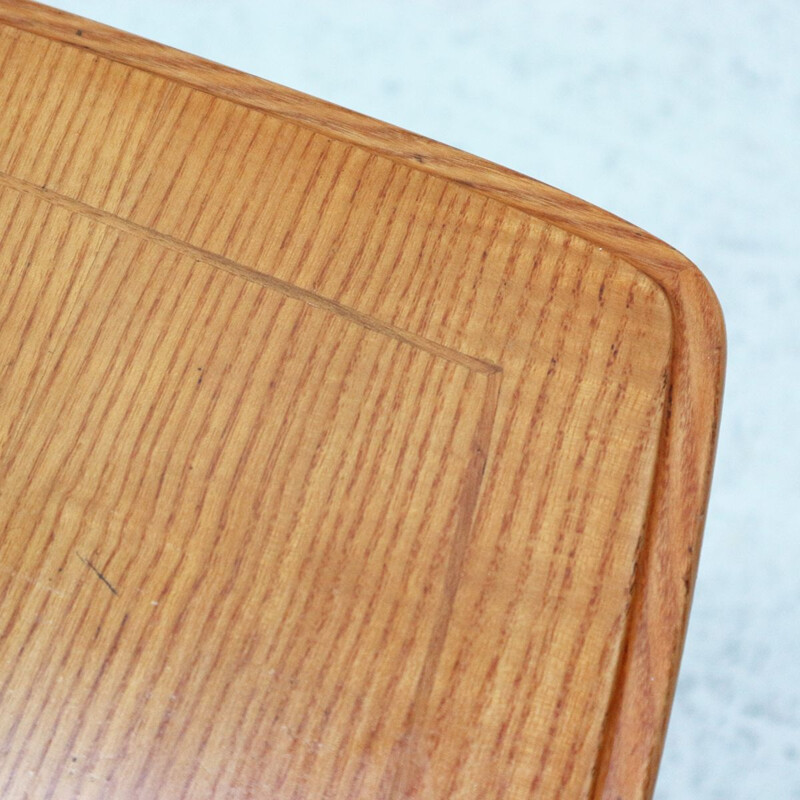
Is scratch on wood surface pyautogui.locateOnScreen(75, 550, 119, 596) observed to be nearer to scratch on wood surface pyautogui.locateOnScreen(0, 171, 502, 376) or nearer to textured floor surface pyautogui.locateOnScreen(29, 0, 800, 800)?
scratch on wood surface pyautogui.locateOnScreen(0, 171, 502, 376)

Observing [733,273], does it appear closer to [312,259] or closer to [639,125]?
[639,125]

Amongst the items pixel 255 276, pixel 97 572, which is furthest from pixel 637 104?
pixel 97 572

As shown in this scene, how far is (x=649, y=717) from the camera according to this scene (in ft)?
1.45

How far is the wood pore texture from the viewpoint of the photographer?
444mm

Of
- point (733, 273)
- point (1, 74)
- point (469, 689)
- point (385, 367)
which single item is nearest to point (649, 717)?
point (469, 689)

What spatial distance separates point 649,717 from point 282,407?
8.0 inches

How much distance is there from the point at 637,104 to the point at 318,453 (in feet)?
2.34

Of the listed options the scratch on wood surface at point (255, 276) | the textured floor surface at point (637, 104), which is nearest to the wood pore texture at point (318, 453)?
the scratch on wood surface at point (255, 276)

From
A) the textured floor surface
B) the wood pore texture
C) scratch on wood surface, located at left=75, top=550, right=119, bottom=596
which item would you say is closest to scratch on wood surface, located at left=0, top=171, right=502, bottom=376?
the wood pore texture

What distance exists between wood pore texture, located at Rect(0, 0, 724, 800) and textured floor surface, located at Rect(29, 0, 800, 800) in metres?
0.52

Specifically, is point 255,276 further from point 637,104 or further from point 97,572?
point 637,104

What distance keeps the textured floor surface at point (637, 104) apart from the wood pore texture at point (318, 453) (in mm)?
522

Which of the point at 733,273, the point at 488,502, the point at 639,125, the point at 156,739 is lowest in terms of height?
the point at 156,739

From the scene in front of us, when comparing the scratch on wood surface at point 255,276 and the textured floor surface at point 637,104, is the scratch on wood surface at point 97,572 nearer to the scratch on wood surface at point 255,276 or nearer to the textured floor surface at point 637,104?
the scratch on wood surface at point 255,276
